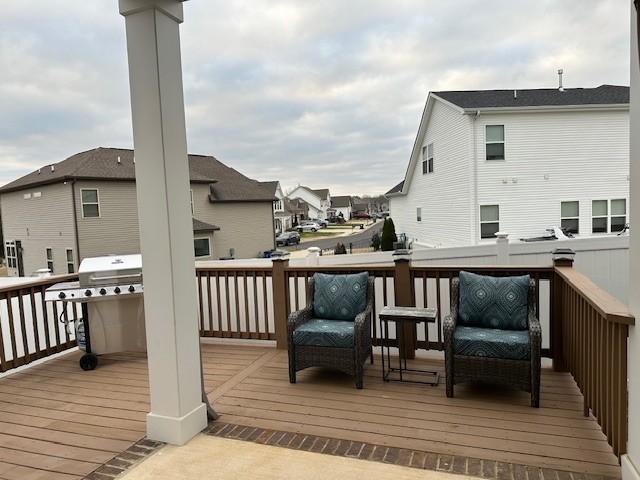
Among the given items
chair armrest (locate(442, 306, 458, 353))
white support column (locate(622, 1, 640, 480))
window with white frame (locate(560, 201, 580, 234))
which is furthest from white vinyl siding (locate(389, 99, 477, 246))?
white support column (locate(622, 1, 640, 480))

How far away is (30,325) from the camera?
14.3 ft

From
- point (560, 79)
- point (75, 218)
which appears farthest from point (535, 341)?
point (75, 218)

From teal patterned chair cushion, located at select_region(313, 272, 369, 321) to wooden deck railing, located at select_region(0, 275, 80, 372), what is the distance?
261cm

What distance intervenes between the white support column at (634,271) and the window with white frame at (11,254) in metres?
25.0

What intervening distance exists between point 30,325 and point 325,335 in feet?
10.3

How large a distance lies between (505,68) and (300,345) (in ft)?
47.2

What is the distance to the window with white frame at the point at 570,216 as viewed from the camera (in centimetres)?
1334

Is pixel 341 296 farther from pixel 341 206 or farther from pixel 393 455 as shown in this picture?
pixel 341 206

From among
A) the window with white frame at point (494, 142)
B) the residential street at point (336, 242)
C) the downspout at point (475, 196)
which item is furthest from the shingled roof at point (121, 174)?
the window with white frame at point (494, 142)

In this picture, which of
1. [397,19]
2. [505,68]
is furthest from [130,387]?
[505,68]

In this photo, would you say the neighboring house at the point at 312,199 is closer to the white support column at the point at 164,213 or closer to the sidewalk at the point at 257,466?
the white support column at the point at 164,213

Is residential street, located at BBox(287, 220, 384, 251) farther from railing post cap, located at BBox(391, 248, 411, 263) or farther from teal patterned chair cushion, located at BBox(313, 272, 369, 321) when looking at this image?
teal patterned chair cushion, located at BBox(313, 272, 369, 321)

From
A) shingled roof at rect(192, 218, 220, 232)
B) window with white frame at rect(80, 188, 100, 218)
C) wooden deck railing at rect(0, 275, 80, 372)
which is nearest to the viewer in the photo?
wooden deck railing at rect(0, 275, 80, 372)

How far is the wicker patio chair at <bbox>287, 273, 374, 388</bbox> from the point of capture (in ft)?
11.5
